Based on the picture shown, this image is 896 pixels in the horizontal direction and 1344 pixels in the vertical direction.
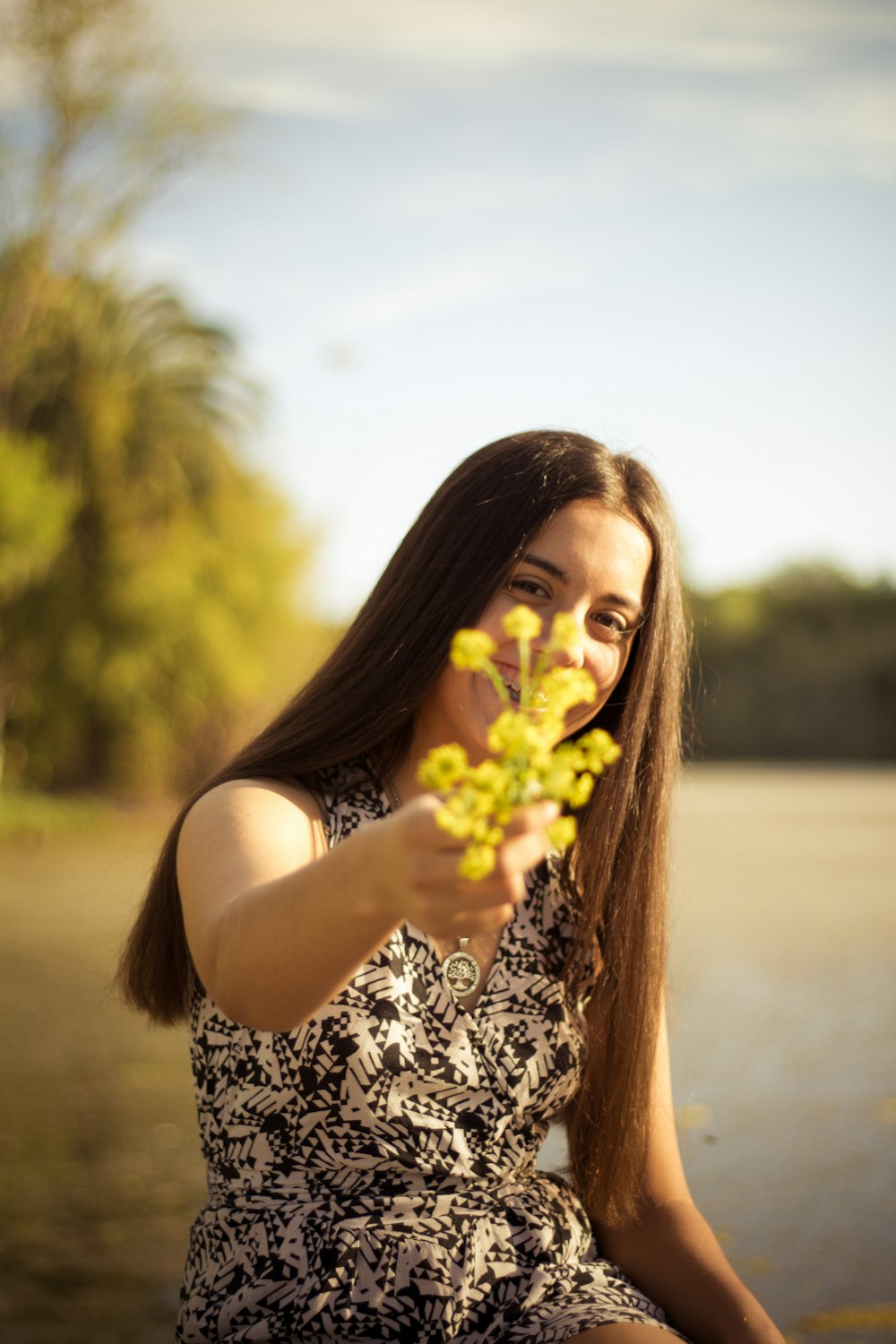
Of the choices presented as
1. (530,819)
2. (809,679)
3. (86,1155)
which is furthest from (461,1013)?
(809,679)

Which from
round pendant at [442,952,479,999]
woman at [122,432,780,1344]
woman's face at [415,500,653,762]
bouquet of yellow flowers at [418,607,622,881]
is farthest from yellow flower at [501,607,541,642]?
round pendant at [442,952,479,999]

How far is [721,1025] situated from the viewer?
5.73m

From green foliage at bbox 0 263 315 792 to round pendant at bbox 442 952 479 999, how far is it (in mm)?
11360

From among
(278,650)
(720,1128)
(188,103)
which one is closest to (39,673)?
(278,650)

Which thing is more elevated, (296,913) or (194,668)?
(194,668)

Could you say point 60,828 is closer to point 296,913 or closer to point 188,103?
point 188,103

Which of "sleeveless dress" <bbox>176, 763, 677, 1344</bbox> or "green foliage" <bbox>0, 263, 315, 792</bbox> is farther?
"green foliage" <bbox>0, 263, 315, 792</bbox>

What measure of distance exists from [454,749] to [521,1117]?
1.04 meters

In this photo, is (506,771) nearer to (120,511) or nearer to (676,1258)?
(676,1258)

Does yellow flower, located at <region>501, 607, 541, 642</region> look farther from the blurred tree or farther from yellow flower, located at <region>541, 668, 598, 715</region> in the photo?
the blurred tree

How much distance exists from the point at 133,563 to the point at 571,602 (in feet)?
38.7

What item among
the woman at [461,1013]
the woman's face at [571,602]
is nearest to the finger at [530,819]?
the woman at [461,1013]

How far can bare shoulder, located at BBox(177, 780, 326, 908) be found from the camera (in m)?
1.60

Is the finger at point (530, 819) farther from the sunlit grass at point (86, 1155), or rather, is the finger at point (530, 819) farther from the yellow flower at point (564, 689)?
the sunlit grass at point (86, 1155)
